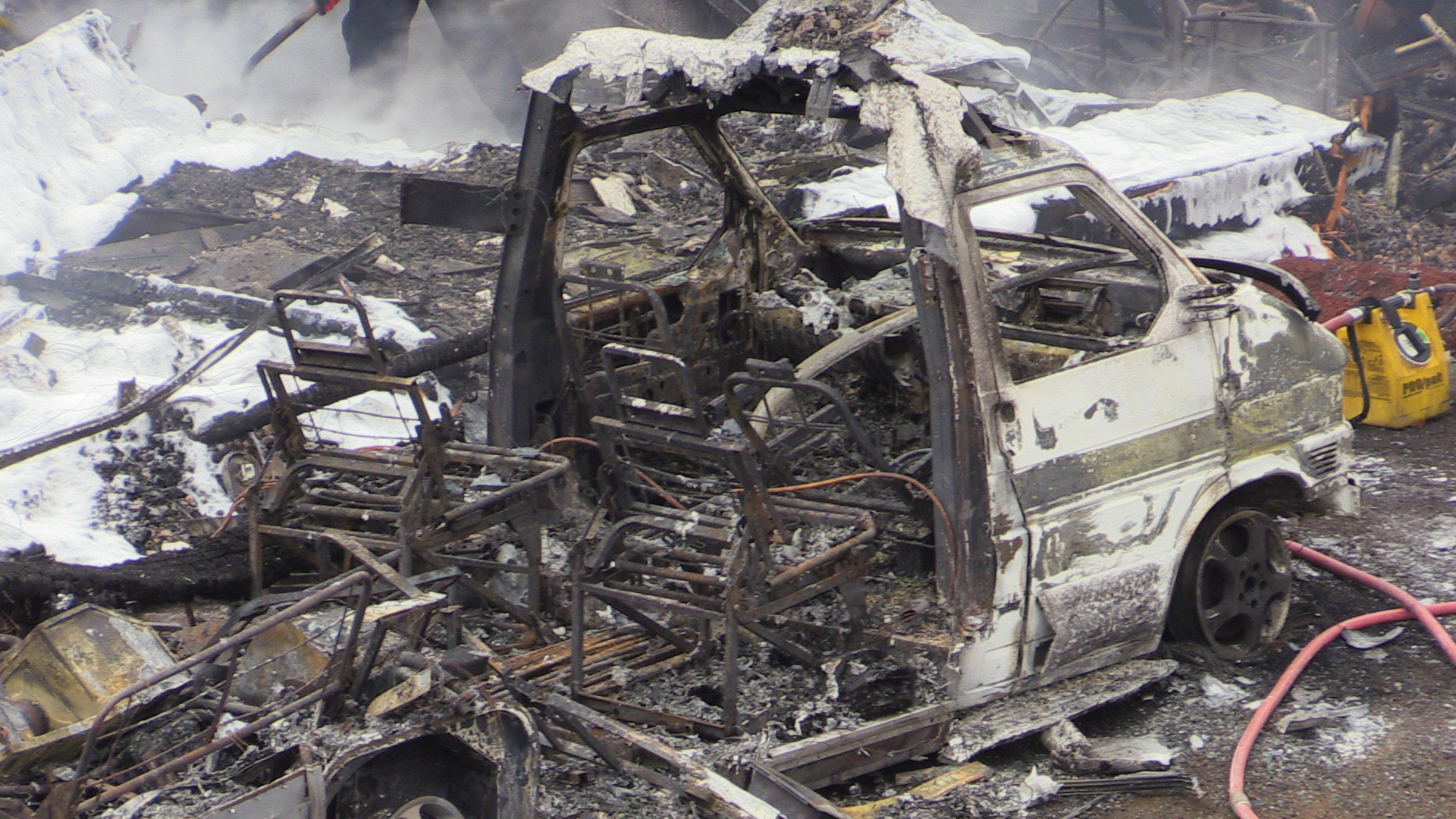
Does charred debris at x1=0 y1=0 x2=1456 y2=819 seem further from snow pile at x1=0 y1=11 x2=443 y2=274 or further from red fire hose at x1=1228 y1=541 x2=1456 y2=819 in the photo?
snow pile at x1=0 y1=11 x2=443 y2=274

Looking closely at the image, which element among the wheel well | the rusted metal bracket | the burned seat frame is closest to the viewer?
the burned seat frame

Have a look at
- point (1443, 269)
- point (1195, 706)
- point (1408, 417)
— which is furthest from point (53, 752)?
point (1443, 269)

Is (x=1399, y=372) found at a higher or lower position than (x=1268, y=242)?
lower

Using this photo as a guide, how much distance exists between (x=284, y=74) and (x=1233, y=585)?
49.7 ft

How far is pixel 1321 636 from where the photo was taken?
464 centimetres

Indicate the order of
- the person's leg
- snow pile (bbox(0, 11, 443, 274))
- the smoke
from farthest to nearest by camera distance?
the smoke < the person's leg < snow pile (bbox(0, 11, 443, 274))

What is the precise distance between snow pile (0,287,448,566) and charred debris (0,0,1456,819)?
3.29 ft

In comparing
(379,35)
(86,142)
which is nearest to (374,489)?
(86,142)

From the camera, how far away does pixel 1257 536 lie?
4.60 meters

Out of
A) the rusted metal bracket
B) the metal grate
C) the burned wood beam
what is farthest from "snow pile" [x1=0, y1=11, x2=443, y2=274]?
the metal grate

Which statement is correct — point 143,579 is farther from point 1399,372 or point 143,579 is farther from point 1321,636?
point 1399,372

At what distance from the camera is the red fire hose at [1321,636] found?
389cm

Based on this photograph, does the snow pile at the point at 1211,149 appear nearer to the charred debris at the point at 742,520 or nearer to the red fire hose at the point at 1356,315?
the red fire hose at the point at 1356,315

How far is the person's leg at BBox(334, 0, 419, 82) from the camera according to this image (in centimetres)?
1481
